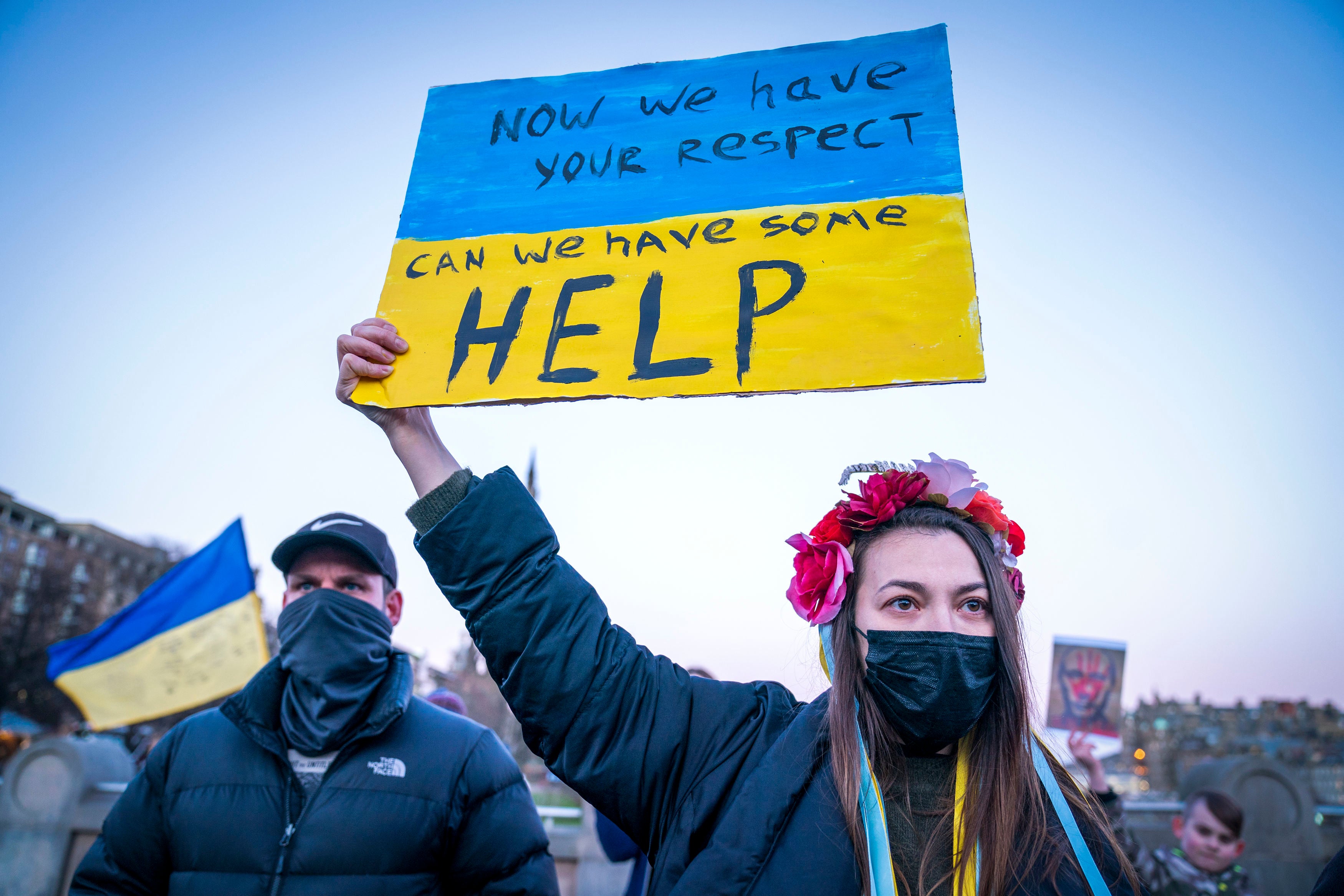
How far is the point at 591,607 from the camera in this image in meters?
1.38

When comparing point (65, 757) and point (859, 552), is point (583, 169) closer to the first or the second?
point (859, 552)

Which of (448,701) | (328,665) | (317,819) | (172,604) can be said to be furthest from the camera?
(172,604)

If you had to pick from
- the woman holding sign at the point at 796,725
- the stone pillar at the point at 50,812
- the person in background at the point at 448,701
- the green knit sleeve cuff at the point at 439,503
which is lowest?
the stone pillar at the point at 50,812

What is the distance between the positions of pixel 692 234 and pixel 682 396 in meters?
0.47

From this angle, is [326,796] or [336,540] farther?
[336,540]

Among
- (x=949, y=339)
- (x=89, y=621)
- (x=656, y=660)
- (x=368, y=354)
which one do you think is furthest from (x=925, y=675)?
(x=89, y=621)

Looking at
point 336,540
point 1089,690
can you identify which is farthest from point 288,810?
point 1089,690

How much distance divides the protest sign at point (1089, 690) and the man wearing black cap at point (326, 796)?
3.61 m

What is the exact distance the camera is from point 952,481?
1.78 meters

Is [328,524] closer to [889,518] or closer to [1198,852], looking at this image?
[889,518]

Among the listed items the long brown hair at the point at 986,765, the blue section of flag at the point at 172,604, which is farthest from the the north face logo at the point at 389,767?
the blue section of flag at the point at 172,604

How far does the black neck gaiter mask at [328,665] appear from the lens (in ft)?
6.89

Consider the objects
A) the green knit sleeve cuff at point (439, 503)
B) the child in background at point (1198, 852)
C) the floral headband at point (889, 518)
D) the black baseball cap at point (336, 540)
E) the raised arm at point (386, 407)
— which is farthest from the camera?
the child in background at point (1198, 852)

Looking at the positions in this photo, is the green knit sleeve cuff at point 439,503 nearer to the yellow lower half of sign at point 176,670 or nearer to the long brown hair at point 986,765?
the long brown hair at point 986,765
